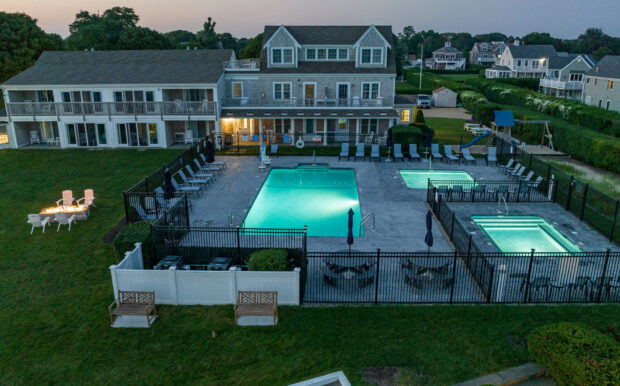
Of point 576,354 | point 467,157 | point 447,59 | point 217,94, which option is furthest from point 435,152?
point 447,59

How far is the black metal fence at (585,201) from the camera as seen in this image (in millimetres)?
16436

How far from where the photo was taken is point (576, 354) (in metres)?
8.15

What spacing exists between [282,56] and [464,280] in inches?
1054

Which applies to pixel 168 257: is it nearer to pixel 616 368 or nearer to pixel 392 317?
pixel 392 317

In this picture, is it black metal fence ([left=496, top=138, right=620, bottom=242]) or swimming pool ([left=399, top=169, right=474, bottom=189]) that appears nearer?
black metal fence ([left=496, top=138, right=620, bottom=242])

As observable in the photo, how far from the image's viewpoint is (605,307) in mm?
11602

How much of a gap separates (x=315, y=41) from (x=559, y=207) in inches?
913

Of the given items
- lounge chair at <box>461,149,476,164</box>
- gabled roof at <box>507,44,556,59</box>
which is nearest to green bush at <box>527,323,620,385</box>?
lounge chair at <box>461,149,476,164</box>

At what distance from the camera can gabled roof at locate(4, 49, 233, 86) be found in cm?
3291

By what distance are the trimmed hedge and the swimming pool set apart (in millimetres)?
17542

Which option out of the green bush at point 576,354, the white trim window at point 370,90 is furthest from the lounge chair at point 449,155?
the green bush at point 576,354

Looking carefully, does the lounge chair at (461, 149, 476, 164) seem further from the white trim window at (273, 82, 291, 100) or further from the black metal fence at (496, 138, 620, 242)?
the white trim window at (273, 82, 291, 100)

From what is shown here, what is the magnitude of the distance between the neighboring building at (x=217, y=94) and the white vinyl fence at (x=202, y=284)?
807 inches

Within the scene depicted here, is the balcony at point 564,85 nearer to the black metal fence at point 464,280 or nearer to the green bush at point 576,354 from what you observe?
the black metal fence at point 464,280
